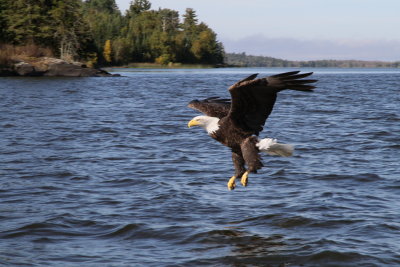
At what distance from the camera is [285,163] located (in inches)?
452

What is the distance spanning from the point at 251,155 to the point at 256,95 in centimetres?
77

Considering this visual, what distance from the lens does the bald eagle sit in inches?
258

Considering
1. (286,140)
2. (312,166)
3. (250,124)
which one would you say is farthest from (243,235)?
(286,140)

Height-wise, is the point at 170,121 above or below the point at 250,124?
below

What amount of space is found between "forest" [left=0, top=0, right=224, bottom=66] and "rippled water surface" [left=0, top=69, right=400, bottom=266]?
4370 cm

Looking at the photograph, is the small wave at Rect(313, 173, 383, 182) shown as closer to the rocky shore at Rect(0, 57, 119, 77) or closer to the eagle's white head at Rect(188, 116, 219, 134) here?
the eagle's white head at Rect(188, 116, 219, 134)

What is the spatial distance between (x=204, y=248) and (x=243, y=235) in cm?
65

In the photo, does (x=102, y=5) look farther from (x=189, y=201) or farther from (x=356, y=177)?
(x=189, y=201)

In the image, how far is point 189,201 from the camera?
8.43 m

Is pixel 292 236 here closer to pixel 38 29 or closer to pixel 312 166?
pixel 312 166

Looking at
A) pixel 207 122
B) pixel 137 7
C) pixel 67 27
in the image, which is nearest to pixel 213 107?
pixel 207 122

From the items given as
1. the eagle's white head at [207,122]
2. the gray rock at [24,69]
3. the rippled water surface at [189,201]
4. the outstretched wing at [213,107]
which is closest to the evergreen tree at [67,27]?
the gray rock at [24,69]

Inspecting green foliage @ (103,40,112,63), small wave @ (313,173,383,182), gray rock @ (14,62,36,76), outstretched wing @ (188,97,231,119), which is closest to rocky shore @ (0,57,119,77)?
gray rock @ (14,62,36,76)

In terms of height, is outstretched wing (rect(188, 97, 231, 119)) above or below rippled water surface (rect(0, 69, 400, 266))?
above
